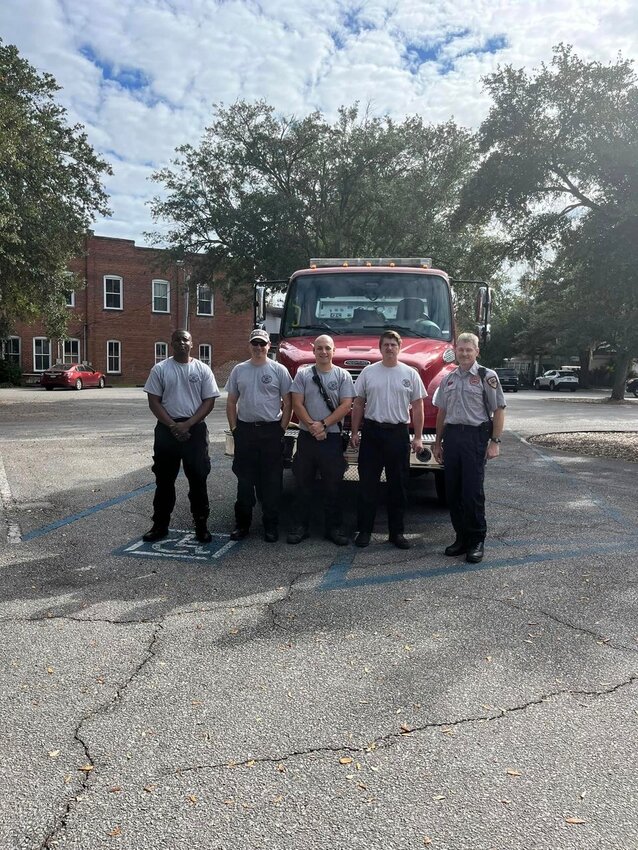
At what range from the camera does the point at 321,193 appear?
931 inches

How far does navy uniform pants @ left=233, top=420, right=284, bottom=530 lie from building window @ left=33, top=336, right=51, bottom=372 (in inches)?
1570

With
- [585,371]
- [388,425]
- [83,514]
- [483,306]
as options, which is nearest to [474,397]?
[388,425]

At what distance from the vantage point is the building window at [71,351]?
43094 millimetres

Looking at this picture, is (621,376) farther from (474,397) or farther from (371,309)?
(474,397)

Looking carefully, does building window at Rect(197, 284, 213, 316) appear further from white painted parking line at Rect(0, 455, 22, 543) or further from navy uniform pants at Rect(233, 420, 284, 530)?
navy uniform pants at Rect(233, 420, 284, 530)

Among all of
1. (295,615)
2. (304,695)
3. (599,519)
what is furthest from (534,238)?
(304,695)

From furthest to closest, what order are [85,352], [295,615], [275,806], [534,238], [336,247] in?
[85,352] < [336,247] < [534,238] < [295,615] < [275,806]

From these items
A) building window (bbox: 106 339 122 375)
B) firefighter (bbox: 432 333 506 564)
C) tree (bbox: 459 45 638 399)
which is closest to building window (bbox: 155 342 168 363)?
building window (bbox: 106 339 122 375)

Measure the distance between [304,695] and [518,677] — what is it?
118cm

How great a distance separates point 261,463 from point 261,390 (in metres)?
0.67

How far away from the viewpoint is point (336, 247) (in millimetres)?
23453

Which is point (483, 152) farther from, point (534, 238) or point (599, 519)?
point (599, 519)

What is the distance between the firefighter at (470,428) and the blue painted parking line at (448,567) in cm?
18

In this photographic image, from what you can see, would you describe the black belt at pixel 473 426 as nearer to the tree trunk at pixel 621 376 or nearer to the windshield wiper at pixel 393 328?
the windshield wiper at pixel 393 328
